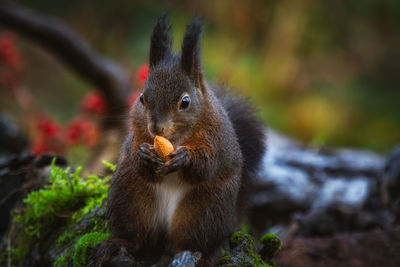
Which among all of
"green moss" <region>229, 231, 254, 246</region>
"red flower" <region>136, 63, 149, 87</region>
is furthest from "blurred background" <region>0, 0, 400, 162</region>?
"green moss" <region>229, 231, 254, 246</region>

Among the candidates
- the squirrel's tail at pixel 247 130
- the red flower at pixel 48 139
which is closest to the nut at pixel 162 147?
the squirrel's tail at pixel 247 130

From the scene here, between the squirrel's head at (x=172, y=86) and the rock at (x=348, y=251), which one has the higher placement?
the squirrel's head at (x=172, y=86)

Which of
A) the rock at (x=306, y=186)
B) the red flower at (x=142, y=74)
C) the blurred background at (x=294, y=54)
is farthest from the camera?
the blurred background at (x=294, y=54)

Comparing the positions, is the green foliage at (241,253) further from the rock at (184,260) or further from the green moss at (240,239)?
the rock at (184,260)

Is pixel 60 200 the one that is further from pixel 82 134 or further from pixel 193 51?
pixel 82 134

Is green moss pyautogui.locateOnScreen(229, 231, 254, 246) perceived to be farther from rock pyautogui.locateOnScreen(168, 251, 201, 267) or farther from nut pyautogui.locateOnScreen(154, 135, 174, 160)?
nut pyautogui.locateOnScreen(154, 135, 174, 160)

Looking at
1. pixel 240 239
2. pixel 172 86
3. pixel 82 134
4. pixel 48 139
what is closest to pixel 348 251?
pixel 240 239

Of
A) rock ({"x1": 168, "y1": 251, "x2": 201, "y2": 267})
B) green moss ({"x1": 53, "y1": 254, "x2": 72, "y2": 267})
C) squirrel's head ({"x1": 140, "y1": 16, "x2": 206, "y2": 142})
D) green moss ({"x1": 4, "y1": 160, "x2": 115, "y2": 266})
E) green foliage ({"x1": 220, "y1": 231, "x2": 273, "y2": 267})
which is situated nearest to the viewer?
rock ({"x1": 168, "y1": 251, "x2": 201, "y2": 267})
